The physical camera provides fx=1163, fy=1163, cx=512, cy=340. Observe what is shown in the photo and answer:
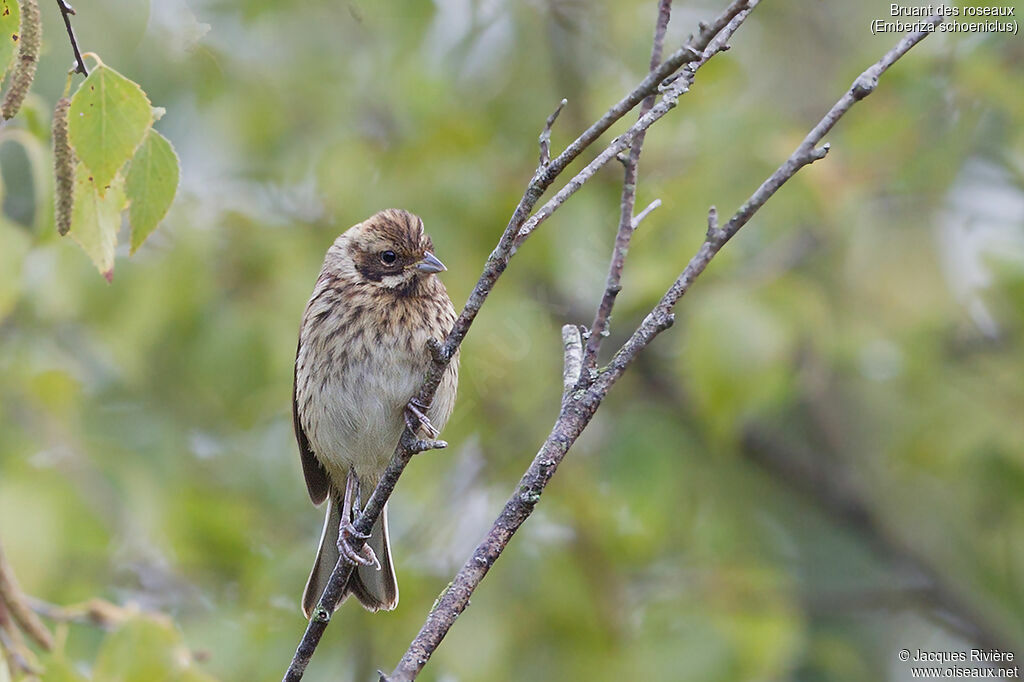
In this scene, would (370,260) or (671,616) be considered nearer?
(370,260)

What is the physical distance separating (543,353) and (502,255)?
386 centimetres

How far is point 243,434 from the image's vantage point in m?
7.16

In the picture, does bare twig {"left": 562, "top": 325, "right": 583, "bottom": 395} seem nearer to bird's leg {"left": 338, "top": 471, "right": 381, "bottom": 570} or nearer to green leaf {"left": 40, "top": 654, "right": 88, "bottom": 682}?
bird's leg {"left": 338, "top": 471, "right": 381, "bottom": 570}

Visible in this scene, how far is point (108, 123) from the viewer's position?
95.0 inches

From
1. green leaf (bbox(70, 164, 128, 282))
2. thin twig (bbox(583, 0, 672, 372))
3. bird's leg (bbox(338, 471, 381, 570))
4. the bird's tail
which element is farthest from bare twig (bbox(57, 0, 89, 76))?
the bird's tail

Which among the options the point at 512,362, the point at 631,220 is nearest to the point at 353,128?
the point at 512,362

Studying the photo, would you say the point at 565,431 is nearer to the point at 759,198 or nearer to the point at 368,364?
the point at 759,198

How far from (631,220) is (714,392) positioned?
2.36 m

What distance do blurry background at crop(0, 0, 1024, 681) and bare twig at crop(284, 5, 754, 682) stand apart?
7.36 feet

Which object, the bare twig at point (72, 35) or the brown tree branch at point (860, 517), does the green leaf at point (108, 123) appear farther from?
the brown tree branch at point (860, 517)

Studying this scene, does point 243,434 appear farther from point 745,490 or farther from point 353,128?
point 745,490

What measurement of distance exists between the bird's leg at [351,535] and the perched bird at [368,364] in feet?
0.03

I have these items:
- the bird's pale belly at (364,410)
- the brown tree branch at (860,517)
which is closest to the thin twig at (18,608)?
the bird's pale belly at (364,410)

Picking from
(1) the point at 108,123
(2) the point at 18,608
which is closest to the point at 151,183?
(1) the point at 108,123
